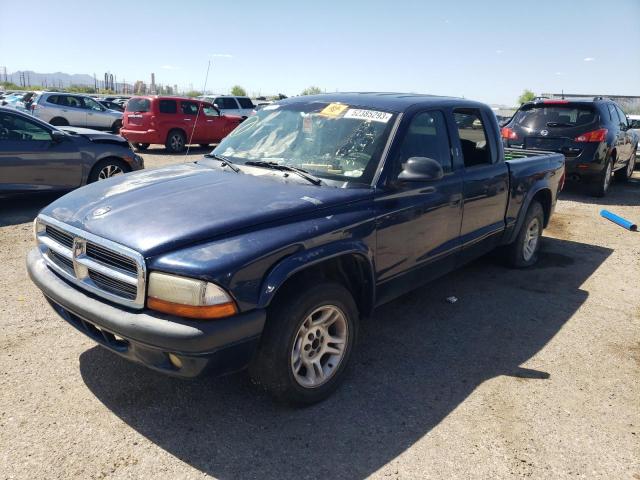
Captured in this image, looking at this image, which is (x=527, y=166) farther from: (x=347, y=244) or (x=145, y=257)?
(x=145, y=257)

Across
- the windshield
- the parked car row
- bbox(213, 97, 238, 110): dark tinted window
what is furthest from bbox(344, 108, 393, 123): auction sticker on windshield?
bbox(213, 97, 238, 110): dark tinted window

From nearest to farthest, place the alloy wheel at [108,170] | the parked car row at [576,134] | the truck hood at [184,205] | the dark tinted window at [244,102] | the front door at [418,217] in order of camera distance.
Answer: the truck hood at [184,205] → the front door at [418,217] → the alloy wheel at [108,170] → the parked car row at [576,134] → the dark tinted window at [244,102]

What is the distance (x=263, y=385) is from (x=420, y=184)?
184cm

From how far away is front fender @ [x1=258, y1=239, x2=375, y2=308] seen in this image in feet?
8.71

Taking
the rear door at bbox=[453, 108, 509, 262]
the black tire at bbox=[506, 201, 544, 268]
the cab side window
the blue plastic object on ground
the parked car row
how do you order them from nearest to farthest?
1. the cab side window
2. the rear door at bbox=[453, 108, 509, 262]
3. the black tire at bbox=[506, 201, 544, 268]
4. the blue plastic object on ground
5. the parked car row

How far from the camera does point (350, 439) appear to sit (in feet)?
9.33

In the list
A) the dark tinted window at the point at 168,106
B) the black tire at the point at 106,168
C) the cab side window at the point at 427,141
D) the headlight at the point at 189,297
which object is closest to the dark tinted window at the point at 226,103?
the dark tinted window at the point at 168,106

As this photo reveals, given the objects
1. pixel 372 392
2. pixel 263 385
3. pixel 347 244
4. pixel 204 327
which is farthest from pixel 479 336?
pixel 204 327

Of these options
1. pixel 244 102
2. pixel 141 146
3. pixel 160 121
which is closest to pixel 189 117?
pixel 160 121

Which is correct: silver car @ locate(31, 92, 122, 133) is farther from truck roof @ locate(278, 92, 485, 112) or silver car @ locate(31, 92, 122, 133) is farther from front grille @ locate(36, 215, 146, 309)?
front grille @ locate(36, 215, 146, 309)

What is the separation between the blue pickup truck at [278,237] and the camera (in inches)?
101

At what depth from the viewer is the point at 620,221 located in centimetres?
795

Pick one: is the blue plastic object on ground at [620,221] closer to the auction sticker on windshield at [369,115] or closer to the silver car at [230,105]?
the auction sticker on windshield at [369,115]

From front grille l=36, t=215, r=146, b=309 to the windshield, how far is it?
4.62 ft
